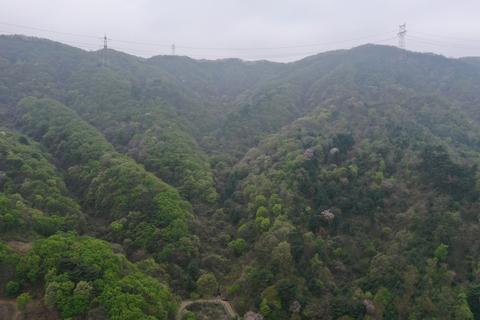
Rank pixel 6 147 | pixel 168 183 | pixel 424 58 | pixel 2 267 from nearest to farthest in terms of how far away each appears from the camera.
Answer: pixel 2 267 → pixel 6 147 → pixel 168 183 → pixel 424 58

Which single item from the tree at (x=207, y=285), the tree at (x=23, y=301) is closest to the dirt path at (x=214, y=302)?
the tree at (x=207, y=285)

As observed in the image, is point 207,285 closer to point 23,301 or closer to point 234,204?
point 234,204

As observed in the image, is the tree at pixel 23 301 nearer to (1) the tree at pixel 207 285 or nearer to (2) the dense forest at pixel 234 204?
(2) the dense forest at pixel 234 204

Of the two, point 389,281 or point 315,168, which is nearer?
point 389,281

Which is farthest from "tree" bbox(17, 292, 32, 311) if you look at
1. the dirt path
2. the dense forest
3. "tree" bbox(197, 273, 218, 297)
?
"tree" bbox(197, 273, 218, 297)

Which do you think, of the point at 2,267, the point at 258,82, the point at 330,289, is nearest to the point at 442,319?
the point at 330,289

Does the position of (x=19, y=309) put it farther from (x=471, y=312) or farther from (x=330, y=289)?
(x=471, y=312)

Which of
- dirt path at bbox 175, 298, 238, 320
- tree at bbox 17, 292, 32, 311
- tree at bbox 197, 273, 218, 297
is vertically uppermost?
tree at bbox 17, 292, 32, 311

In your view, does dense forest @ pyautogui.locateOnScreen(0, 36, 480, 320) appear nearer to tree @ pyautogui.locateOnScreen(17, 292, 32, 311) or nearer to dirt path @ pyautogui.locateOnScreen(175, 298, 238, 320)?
tree @ pyautogui.locateOnScreen(17, 292, 32, 311)
